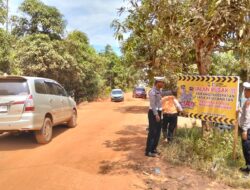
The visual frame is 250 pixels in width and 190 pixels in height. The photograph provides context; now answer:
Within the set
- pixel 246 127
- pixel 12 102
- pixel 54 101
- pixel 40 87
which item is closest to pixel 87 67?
pixel 54 101

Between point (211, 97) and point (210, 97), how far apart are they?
3 cm

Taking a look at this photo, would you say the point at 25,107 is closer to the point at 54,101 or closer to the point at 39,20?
the point at 54,101

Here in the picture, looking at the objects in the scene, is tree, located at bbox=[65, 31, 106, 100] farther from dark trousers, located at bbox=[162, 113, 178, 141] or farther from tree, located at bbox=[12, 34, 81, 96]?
dark trousers, located at bbox=[162, 113, 178, 141]

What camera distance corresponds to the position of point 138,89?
4531cm

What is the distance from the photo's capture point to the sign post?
25.4 ft

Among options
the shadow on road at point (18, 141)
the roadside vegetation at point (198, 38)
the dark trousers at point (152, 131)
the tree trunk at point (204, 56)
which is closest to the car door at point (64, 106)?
the shadow on road at point (18, 141)

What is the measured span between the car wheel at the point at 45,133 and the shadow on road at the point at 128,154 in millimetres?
1729

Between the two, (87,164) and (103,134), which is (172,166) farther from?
(103,134)

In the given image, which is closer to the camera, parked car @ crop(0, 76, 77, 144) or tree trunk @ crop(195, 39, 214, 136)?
tree trunk @ crop(195, 39, 214, 136)

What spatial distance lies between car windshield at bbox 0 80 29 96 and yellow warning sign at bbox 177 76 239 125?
4341 millimetres

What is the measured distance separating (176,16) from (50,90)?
483cm

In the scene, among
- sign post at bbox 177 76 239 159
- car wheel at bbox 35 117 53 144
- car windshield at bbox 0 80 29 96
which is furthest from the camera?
car wheel at bbox 35 117 53 144

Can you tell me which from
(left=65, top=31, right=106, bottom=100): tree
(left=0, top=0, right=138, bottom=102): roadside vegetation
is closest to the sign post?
(left=0, top=0, right=138, bottom=102): roadside vegetation

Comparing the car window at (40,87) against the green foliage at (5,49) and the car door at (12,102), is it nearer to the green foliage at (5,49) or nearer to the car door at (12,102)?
the car door at (12,102)
